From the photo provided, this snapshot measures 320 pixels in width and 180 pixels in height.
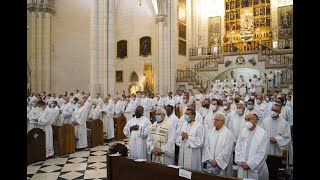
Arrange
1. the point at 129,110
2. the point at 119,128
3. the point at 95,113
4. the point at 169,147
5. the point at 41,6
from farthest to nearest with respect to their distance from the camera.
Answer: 1. the point at 41,6
2. the point at 129,110
3. the point at 95,113
4. the point at 119,128
5. the point at 169,147

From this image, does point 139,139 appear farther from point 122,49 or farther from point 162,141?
point 122,49

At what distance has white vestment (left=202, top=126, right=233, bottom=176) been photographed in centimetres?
577

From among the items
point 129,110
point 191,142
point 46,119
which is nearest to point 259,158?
point 191,142

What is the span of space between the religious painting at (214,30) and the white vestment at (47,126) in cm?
2127

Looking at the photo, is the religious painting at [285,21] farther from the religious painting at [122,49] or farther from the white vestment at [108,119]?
the white vestment at [108,119]

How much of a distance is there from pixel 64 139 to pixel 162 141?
4.46 m

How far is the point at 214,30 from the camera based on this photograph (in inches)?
1125

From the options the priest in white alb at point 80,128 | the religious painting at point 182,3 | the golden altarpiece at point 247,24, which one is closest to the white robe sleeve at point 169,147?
the priest in white alb at point 80,128

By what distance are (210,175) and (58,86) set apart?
17.9 m

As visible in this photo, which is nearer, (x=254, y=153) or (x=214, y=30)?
(x=254, y=153)

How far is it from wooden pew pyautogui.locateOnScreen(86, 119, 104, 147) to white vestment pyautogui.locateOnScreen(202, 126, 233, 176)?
603 centimetres

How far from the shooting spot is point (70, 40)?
2123 centimetres

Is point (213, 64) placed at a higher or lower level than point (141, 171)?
higher
